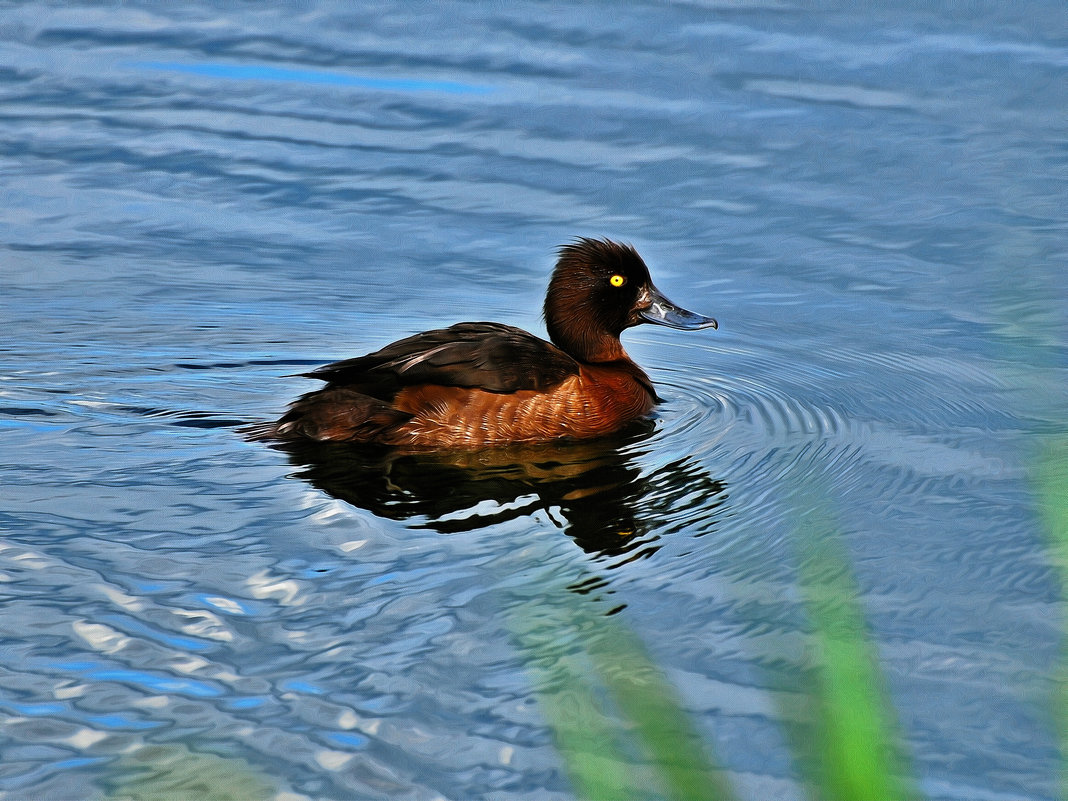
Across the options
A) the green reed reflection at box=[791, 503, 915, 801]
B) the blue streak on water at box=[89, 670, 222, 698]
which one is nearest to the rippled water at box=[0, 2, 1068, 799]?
the blue streak on water at box=[89, 670, 222, 698]

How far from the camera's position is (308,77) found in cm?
1291

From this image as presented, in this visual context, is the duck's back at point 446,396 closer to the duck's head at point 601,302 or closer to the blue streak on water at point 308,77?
the duck's head at point 601,302

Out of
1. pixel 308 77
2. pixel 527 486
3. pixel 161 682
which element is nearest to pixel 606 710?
pixel 161 682

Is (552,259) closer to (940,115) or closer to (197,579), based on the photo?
(940,115)

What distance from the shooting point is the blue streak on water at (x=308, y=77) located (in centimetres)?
1255

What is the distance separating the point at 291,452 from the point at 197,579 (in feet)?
5.47

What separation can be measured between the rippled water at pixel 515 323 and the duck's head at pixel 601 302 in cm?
48

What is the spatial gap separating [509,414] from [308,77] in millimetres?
6403

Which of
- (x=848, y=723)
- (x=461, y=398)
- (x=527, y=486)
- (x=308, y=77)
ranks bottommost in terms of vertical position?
(x=527, y=486)

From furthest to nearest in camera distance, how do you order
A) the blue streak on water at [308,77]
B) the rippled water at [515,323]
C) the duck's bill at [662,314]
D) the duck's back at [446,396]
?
the blue streak on water at [308,77], the duck's bill at [662,314], the duck's back at [446,396], the rippled water at [515,323]

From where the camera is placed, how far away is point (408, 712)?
15.4 ft

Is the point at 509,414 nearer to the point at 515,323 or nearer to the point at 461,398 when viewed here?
the point at 461,398

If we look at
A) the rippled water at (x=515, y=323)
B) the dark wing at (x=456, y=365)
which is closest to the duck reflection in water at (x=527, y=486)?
the rippled water at (x=515, y=323)

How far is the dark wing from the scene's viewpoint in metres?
7.46
